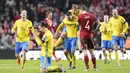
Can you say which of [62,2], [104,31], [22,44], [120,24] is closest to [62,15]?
[62,2]

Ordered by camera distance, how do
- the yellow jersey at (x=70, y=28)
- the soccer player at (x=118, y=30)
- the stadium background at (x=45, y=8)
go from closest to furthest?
the yellow jersey at (x=70, y=28) → the soccer player at (x=118, y=30) → the stadium background at (x=45, y=8)

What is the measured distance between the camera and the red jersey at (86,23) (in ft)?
78.2

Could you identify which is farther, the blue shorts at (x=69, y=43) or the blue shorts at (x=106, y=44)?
the blue shorts at (x=106, y=44)

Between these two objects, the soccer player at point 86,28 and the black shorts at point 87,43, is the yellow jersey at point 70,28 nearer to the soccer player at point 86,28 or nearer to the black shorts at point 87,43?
the soccer player at point 86,28

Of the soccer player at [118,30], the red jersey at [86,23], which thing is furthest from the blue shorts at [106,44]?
the red jersey at [86,23]

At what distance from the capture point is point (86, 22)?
939 inches

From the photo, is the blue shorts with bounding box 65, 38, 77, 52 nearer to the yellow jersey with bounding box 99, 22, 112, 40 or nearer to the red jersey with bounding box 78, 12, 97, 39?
the red jersey with bounding box 78, 12, 97, 39

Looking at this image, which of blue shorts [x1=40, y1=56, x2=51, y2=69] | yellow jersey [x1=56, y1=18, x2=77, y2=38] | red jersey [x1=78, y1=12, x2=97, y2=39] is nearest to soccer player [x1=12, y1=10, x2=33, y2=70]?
yellow jersey [x1=56, y1=18, x2=77, y2=38]

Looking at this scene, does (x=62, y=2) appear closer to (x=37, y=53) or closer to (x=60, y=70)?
(x=37, y=53)

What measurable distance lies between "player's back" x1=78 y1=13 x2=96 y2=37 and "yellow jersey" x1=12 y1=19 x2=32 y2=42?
10.3ft

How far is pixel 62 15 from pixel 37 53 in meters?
5.03

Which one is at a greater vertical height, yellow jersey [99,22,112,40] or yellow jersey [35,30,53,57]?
yellow jersey [99,22,112,40]

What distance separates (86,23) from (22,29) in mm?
3721

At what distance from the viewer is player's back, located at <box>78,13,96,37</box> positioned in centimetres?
2383
